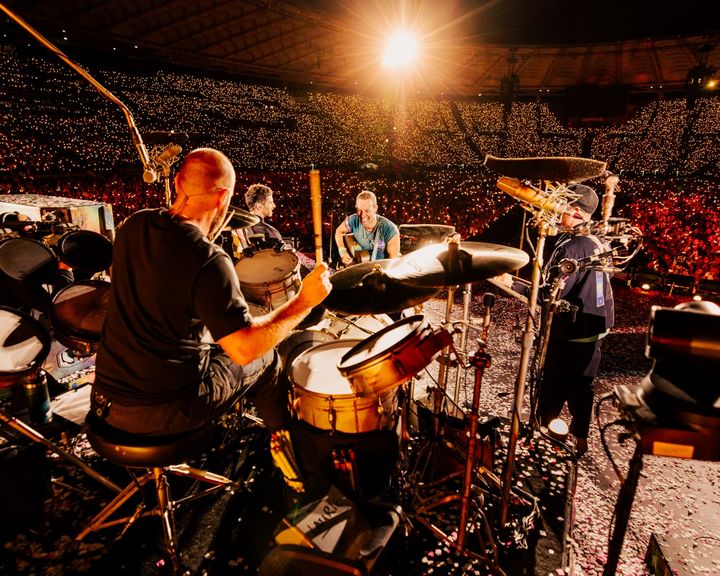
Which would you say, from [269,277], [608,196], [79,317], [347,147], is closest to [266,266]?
[269,277]

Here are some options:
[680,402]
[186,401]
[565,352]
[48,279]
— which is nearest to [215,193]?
[186,401]

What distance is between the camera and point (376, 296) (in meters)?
2.05

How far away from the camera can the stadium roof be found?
1289 cm

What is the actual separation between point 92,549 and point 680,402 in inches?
117

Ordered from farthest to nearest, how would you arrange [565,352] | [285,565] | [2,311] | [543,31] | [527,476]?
1. [543,31]
2. [565,352]
3. [527,476]
4. [2,311]
5. [285,565]

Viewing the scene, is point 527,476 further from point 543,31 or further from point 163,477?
point 543,31

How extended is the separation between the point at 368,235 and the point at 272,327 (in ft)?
11.2

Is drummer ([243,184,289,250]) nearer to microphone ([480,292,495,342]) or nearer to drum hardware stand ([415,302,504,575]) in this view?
microphone ([480,292,495,342])

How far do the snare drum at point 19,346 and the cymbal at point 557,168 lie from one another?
2.99m

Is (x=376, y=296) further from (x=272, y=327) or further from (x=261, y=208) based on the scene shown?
(x=261, y=208)

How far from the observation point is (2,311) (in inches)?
89.5

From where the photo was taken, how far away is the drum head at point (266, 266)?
119 inches

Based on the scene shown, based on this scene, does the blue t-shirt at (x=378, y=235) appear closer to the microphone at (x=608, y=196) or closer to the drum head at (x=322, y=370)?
the drum head at (x=322, y=370)

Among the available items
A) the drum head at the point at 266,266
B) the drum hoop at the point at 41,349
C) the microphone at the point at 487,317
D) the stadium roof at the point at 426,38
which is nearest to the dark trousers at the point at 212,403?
the drum hoop at the point at 41,349
